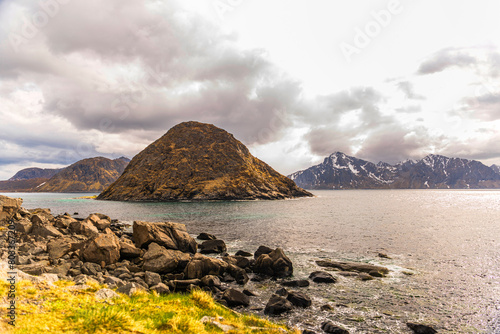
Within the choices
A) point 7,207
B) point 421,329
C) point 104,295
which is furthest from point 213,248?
point 7,207

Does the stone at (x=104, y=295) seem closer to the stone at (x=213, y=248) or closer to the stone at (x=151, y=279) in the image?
the stone at (x=151, y=279)

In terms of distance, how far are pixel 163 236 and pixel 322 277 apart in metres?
19.8

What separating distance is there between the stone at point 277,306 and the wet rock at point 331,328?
2.66 meters

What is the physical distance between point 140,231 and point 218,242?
34.4 ft

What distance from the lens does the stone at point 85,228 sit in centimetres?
3372

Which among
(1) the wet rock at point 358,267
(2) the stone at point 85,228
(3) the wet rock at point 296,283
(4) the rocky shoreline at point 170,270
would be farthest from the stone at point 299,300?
(2) the stone at point 85,228

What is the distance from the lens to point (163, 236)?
30.9 m

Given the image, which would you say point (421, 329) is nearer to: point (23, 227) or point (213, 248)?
point (213, 248)

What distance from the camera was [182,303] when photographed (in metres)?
14.0

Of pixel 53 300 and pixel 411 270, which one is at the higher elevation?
pixel 53 300

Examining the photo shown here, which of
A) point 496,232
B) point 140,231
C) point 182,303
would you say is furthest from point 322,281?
point 496,232

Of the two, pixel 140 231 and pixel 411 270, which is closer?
pixel 411 270

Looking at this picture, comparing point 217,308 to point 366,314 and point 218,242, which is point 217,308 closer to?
point 366,314

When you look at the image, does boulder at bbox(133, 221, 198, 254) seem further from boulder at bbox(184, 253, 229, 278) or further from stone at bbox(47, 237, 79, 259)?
boulder at bbox(184, 253, 229, 278)
